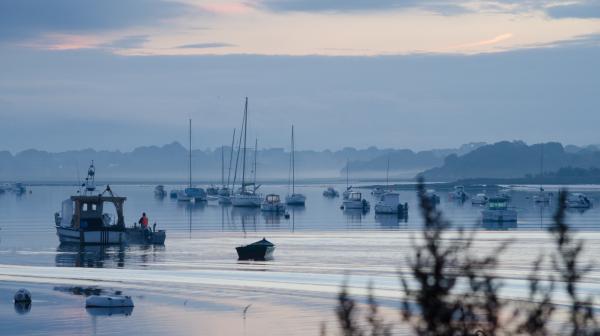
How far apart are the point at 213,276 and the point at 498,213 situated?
191ft

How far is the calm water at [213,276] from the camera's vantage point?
33938 mm

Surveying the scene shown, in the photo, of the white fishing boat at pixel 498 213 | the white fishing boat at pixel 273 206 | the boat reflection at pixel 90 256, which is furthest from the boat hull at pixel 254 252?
the white fishing boat at pixel 273 206

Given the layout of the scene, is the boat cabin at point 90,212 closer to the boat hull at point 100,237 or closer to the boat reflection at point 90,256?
the boat hull at point 100,237

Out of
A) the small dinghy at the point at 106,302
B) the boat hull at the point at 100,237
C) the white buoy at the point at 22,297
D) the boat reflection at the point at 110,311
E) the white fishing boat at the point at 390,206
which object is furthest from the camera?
the white fishing boat at the point at 390,206

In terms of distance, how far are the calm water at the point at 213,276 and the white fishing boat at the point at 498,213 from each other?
10249mm

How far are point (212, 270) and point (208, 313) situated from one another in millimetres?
14913

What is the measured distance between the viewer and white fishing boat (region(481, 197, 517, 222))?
102 meters

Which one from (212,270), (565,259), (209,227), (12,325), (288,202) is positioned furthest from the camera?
(288,202)

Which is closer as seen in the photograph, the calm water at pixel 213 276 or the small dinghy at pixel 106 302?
the calm water at pixel 213 276

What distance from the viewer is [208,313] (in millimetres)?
36125

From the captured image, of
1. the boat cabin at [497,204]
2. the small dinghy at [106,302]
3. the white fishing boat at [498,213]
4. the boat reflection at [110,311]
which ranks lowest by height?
the boat reflection at [110,311]

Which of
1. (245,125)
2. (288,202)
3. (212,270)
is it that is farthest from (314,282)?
(288,202)

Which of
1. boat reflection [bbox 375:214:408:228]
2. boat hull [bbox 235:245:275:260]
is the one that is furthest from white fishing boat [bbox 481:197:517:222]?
boat hull [bbox 235:245:275:260]

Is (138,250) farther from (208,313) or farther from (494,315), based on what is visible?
(494,315)
